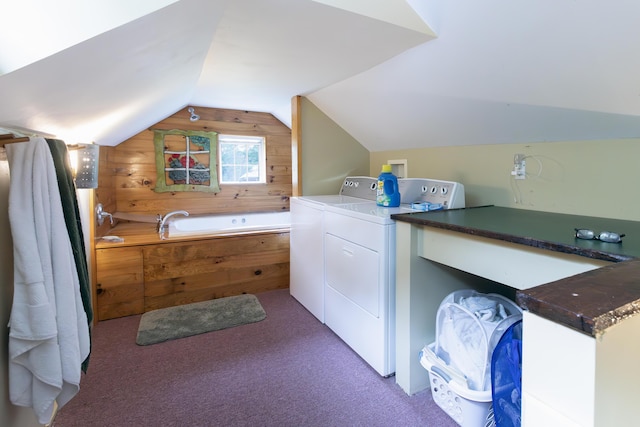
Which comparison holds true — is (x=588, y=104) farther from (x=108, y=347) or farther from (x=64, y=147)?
(x=108, y=347)

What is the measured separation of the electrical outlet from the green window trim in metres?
2.92

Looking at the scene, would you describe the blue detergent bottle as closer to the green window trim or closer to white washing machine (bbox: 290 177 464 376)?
white washing machine (bbox: 290 177 464 376)

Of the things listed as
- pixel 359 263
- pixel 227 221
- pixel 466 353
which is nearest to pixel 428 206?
pixel 359 263

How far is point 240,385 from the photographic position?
69.1 inches

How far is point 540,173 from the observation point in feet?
5.80

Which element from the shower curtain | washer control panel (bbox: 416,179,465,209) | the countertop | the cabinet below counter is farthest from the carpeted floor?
washer control panel (bbox: 416,179,465,209)

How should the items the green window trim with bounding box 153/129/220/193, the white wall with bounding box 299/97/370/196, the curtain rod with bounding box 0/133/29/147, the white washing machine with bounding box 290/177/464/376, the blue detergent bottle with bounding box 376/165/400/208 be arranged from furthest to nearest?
the green window trim with bounding box 153/129/220/193, the white wall with bounding box 299/97/370/196, the blue detergent bottle with bounding box 376/165/400/208, the white washing machine with bounding box 290/177/464/376, the curtain rod with bounding box 0/133/29/147

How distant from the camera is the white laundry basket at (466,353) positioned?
138 centimetres

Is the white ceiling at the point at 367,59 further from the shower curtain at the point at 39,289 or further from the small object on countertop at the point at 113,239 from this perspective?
the small object on countertop at the point at 113,239

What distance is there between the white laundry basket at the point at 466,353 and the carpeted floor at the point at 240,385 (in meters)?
0.12

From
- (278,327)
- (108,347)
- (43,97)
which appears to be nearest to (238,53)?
(43,97)

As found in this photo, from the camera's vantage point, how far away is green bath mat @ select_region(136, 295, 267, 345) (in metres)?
2.27

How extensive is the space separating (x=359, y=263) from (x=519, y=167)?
1.02 meters

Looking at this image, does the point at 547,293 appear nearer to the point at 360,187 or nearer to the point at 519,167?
the point at 519,167
